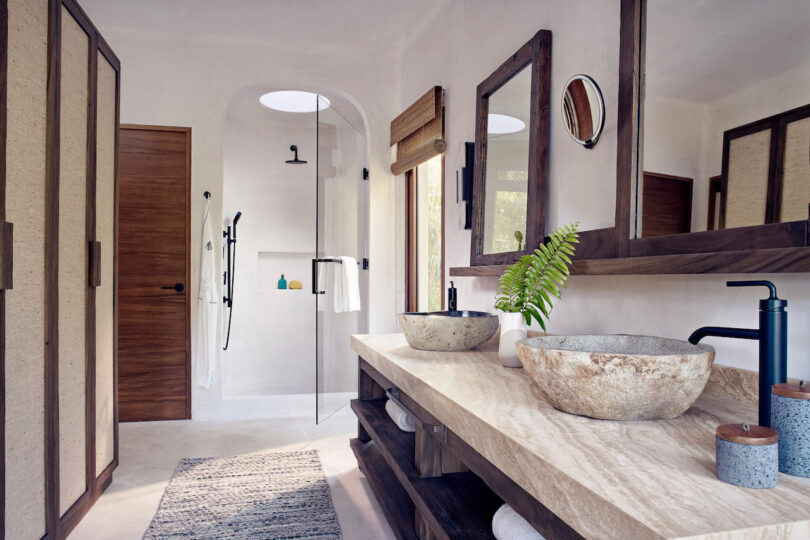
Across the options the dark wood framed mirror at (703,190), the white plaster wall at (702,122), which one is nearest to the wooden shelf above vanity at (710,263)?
the dark wood framed mirror at (703,190)

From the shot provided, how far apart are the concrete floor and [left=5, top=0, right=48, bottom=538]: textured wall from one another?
44 centimetres

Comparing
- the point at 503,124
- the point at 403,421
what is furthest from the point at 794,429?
the point at 503,124

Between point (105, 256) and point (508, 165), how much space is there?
1688 millimetres

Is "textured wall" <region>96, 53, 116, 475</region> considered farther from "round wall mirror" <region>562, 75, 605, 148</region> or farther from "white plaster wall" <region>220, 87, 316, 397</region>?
"white plaster wall" <region>220, 87, 316, 397</region>

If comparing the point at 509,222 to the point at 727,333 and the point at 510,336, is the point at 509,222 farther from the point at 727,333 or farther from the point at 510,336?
the point at 727,333

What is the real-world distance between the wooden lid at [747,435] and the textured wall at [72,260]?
194 cm

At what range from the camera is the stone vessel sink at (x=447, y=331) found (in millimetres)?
1761

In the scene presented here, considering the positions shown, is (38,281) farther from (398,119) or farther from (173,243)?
(398,119)

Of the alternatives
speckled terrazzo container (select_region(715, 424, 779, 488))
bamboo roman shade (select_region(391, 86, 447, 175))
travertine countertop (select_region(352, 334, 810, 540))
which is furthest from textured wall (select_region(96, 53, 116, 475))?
speckled terrazzo container (select_region(715, 424, 779, 488))

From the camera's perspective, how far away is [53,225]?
1.76m

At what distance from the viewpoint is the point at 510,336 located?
154 cm

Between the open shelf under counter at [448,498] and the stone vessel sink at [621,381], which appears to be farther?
the open shelf under counter at [448,498]

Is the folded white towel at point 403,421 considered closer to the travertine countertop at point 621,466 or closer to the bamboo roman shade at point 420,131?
the travertine countertop at point 621,466

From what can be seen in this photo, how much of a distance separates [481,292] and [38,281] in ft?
5.41
